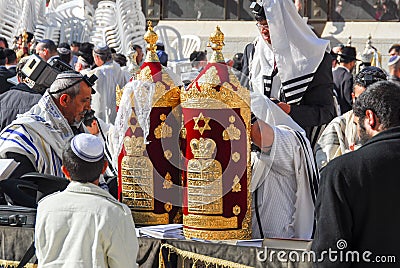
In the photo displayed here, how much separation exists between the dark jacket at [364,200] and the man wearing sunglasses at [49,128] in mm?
1821

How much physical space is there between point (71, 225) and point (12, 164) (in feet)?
3.82

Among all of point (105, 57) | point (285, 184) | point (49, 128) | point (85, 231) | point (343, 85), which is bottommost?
point (85, 231)

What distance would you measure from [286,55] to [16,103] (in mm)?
2421

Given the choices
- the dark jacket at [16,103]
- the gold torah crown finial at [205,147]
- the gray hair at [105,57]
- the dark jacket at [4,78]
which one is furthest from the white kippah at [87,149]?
the gray hair at [105,57]

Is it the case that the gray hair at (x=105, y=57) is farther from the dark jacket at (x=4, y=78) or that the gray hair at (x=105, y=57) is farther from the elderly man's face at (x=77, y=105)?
the elderly man's face at (x=77, y=105)

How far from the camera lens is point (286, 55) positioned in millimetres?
4758

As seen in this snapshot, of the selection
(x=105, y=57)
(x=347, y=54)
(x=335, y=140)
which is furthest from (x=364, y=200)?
(x=347, y=54)

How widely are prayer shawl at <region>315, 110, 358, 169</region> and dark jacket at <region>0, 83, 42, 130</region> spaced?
2.12 m

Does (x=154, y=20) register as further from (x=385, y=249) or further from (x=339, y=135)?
(x=385, y=249)

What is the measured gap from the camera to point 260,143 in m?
3.93

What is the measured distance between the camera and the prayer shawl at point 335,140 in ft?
16.9

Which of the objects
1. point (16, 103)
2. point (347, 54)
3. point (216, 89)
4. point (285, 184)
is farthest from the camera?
point (347, 54)

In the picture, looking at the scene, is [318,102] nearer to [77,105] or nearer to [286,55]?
[286,55]

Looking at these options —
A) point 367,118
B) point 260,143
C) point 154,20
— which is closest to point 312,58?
point 260,143
